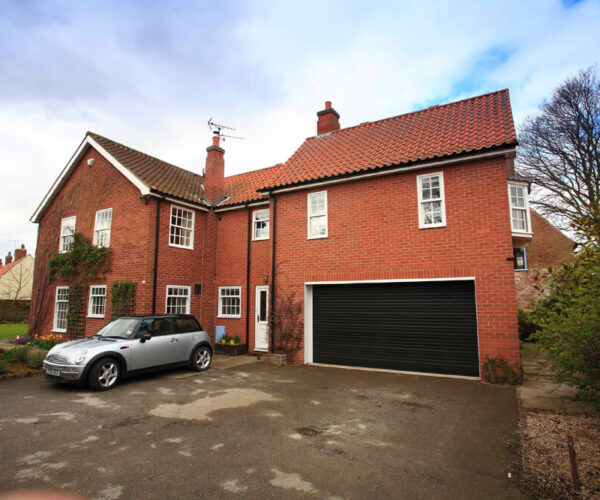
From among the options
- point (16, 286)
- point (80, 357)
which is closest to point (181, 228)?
point (80, 357)

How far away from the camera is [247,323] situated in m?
13.3

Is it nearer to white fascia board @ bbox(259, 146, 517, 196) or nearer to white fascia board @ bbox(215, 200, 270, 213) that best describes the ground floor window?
white fascia board @ bbox(259, 146, 517, 196)

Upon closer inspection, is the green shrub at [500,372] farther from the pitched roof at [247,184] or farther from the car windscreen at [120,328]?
the pitched roof at [247,184]

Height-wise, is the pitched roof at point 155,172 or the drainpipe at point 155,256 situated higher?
the pitched roof at point 155,172

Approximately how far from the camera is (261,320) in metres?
13.0

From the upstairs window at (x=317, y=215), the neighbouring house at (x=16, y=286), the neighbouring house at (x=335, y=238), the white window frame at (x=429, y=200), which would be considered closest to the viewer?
the neighbouring house at (x=335, y=238)

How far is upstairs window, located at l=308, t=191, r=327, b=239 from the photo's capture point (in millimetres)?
11195

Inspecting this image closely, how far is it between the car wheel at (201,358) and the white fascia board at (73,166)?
20.6ft

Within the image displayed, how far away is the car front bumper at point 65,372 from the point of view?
721 centimetres

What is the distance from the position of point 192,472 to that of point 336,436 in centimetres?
214

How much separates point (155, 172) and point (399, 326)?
1185cm

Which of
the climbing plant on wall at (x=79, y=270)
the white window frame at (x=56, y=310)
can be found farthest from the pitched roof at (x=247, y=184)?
the white window frame at (x=56, y=310)

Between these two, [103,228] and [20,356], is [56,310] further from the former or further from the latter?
[20,356]

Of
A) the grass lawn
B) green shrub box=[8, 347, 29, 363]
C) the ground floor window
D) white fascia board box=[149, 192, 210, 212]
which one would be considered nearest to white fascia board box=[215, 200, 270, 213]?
white fascia board box=[149, 192, 210, 212]
